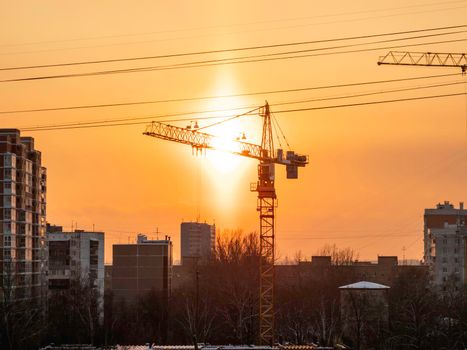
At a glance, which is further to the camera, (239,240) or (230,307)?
(239,240)

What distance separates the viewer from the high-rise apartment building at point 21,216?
4304 inches

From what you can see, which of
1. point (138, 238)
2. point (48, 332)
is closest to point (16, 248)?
point (48, 332)

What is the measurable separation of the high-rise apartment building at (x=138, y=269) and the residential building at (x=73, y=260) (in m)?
9.56

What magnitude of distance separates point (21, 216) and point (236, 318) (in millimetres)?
25240

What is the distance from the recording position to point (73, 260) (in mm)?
144500

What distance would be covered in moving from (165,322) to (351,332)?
1136 inches

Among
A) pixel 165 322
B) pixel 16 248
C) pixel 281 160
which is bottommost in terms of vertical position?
pixel 165 322

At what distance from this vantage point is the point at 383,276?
7436 inches

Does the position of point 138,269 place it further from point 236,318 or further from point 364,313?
point 364,313

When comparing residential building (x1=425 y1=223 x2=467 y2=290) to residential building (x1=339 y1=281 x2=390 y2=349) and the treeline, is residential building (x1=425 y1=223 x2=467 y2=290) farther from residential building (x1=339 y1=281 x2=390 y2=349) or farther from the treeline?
residential building (x1=339 y1=281 x2=390 y2=349)

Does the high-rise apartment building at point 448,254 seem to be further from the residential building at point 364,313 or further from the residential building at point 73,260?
Result: the residential building at point 364,313

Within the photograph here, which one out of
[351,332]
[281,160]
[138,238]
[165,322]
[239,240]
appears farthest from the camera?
[138,238]

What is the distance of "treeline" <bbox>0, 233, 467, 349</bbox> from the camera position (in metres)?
81.9

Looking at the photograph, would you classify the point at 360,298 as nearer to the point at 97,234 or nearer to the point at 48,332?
the point at 48,332
